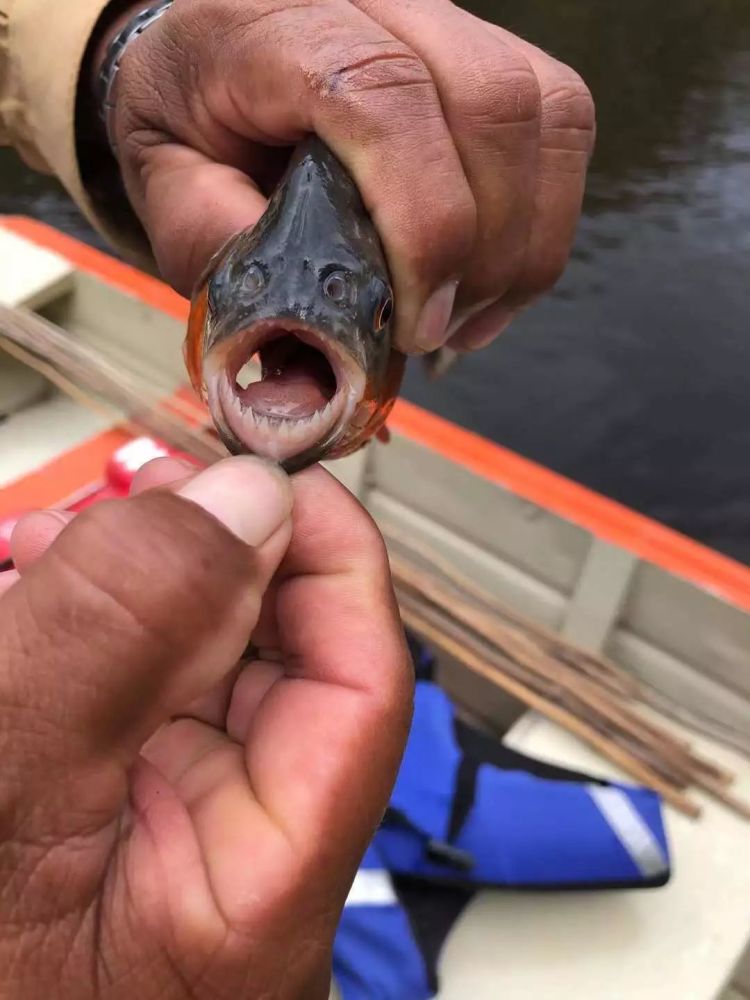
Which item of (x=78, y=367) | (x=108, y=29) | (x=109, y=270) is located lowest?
(x=78, y=367)

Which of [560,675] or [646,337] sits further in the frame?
[646,337]

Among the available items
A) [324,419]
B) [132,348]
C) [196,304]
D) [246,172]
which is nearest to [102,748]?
[324,419]

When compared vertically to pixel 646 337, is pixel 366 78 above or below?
above

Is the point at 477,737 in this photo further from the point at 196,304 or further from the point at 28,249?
the point at 28,249

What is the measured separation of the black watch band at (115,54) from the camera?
85.7 inches

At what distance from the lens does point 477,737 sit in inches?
123

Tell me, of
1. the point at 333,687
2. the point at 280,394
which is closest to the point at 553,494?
the point at 280,394

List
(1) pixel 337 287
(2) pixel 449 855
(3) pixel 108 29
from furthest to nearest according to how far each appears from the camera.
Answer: (2) pixel 449 855
(3) pixel 108 29
(1) pixel 337 287

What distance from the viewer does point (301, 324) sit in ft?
4.76

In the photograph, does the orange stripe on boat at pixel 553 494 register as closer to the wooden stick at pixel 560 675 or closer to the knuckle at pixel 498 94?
the wooden stick at pixel 560 675

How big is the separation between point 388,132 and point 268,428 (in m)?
0.63

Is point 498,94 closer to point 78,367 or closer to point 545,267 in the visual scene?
point 545,267

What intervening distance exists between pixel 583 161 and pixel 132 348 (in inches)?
134

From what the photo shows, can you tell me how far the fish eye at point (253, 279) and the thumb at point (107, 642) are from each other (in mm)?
448
